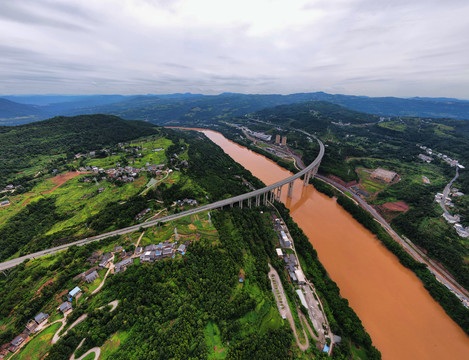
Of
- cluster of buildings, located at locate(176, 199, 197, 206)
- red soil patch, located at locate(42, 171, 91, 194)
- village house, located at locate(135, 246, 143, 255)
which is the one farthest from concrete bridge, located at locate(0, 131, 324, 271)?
red soil patch, located at locate(42, 171, 91, 194)

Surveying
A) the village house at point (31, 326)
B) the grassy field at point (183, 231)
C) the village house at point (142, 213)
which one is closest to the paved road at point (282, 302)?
the grassy field at point (183, 231)

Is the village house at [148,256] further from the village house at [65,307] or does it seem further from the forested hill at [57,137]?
the forested hill at [57,137]

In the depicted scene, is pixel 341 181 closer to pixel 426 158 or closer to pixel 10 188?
pixel 426 158

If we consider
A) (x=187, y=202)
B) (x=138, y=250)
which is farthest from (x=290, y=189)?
(x=138, y=250)

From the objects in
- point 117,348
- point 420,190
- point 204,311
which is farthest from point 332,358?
point 420,190

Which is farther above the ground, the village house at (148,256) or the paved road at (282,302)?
the village house at (148,256)

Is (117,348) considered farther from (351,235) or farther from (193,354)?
(351,235)

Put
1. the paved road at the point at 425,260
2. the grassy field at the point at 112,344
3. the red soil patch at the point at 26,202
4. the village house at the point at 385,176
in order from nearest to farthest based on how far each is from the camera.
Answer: the grassy field at the point at 112,344 → the paved road at the point at 425,260 → the red soil patch at the point at 26,202 → the village house at the point at 385,176
